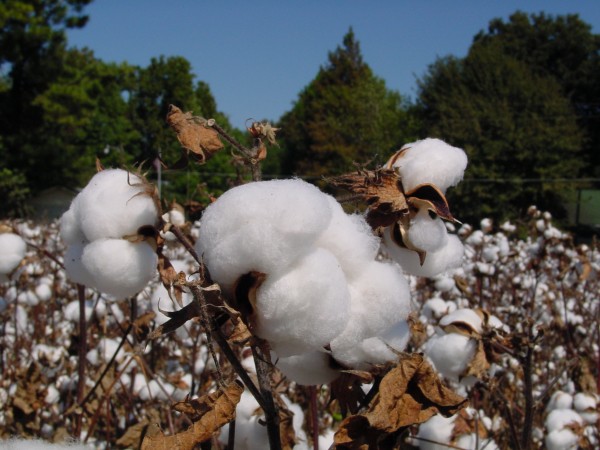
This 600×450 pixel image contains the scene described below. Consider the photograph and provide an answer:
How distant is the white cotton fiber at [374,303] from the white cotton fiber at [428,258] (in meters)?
0.12

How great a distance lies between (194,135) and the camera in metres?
0.75

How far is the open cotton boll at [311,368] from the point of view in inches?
28.1

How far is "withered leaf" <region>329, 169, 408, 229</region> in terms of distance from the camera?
29.0 inches

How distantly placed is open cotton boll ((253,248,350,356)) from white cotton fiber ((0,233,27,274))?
41.5 inches

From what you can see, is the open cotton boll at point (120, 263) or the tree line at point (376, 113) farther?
the tree line at point (376, 113)

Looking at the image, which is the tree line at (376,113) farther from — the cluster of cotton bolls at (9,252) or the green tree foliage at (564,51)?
the cluster of cotton bolls at (9,252)

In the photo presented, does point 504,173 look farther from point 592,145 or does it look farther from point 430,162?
point 430,162

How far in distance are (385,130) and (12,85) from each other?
504 inches

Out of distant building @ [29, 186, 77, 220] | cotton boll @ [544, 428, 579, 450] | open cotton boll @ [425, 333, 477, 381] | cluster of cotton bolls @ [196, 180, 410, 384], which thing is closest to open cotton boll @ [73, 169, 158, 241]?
cluster of cotton bolls @ [196, 180, 410, 384]

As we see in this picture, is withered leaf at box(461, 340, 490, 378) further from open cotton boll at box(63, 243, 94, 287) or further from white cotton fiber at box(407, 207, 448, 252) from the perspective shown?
open cotton boll at box(63, 243, 94, 287)

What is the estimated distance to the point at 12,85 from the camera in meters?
22.2

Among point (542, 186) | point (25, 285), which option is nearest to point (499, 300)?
point (25, 285)

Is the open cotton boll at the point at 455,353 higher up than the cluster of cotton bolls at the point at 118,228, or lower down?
higher up

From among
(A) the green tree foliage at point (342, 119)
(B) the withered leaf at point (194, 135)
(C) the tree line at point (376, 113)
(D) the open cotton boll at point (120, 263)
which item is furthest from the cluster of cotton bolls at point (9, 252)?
(A) the green tree foliage at point (342, 119)
